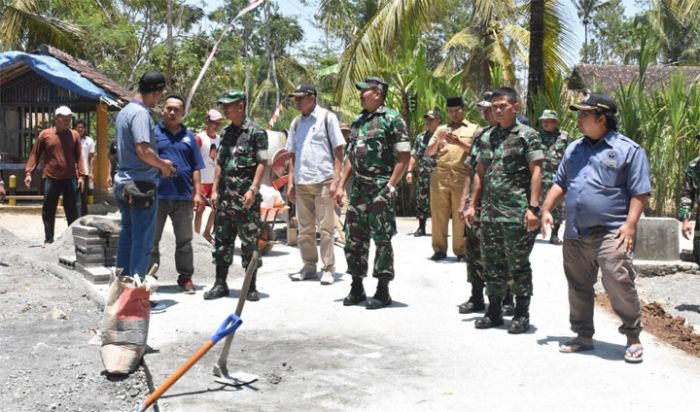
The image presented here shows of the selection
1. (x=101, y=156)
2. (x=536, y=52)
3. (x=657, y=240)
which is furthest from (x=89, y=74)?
(x=657, y=240)

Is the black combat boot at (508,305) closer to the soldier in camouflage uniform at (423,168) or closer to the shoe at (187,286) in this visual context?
the shoe at (187,286)

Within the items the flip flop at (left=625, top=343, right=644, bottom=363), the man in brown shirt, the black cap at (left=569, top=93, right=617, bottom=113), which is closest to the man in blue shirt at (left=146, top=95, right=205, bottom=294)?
the black cap at (left=569, top=93, right=617, bottom=113)

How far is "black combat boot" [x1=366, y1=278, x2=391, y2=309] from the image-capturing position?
24.4 ft

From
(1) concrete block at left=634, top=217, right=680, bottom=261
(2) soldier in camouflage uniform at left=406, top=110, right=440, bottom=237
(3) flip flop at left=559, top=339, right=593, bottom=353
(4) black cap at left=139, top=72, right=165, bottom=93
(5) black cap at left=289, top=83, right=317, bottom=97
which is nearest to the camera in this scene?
(3) flip flop at left=559, top=339, right=593, bottom=353

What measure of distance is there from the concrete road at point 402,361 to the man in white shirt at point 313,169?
70cm

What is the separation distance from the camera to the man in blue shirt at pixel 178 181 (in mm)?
7930

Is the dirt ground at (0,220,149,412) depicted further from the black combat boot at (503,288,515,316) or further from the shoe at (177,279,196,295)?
the black combat boot at (503,288,515,316)

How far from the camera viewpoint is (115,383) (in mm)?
5066

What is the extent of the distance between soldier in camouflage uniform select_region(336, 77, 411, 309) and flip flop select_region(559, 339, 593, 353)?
1.89 m

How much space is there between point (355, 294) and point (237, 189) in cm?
147

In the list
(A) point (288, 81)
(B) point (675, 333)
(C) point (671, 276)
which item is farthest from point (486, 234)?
(A) point (288, 81)

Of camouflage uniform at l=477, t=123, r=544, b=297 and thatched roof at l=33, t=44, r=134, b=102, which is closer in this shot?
camouflage uniform at l=477, t=123, r=544, b=297

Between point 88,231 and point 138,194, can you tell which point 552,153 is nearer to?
point 88,231

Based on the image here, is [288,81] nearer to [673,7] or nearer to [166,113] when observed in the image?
[673,7]
